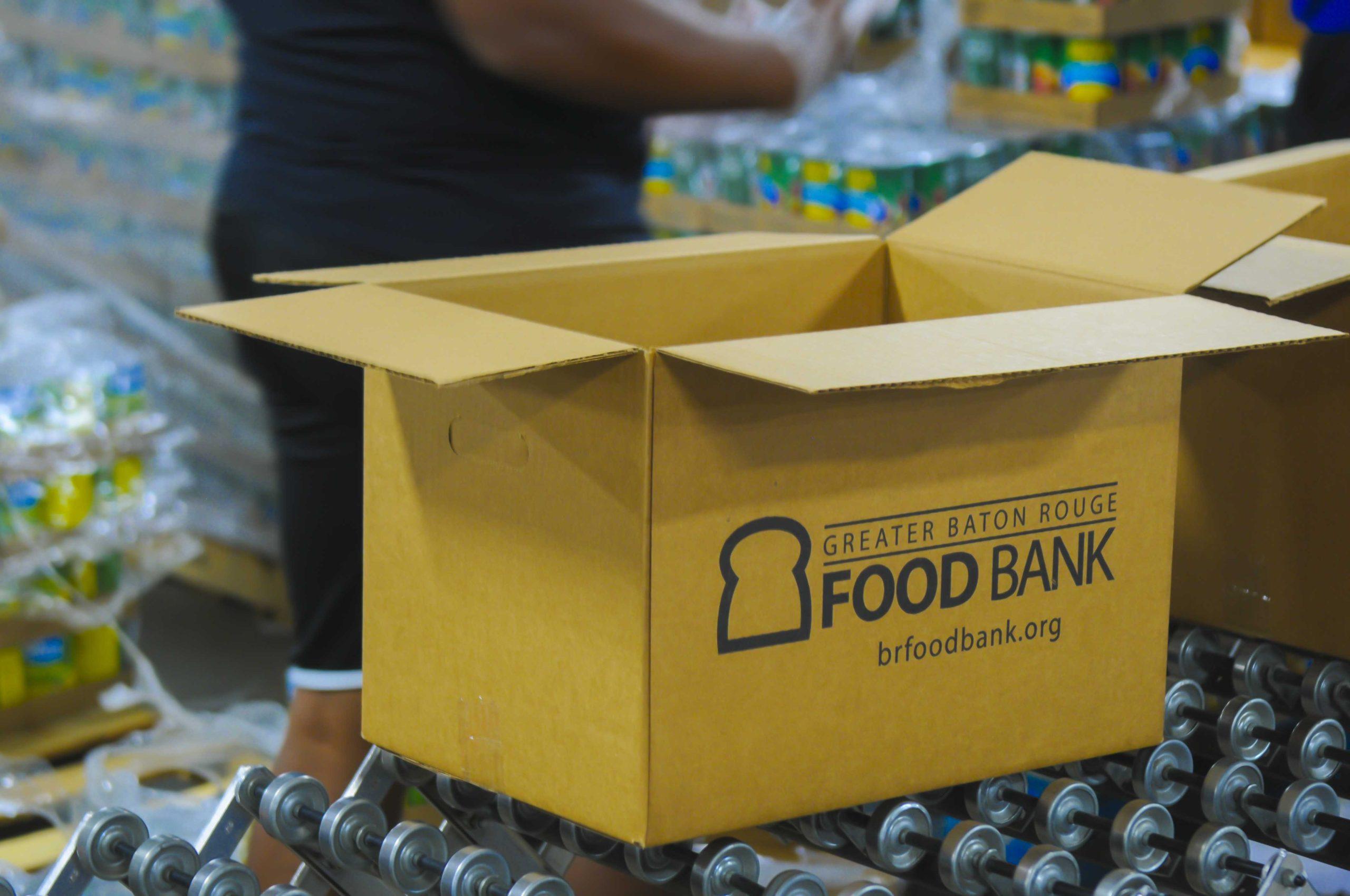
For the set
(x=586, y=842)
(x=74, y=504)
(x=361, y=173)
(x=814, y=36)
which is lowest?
(x=74, y=504)

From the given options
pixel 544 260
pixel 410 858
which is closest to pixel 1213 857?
pixel 410 858

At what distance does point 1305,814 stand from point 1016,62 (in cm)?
202

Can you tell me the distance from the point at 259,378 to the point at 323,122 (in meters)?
0.26

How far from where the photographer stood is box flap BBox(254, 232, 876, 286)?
3.65ft

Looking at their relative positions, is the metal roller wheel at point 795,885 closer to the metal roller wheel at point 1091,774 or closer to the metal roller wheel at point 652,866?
the metal roller wheel at point 652,866

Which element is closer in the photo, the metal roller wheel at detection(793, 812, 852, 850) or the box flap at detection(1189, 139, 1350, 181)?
the metal roller wheel at detection(793, 812, 852, 850)

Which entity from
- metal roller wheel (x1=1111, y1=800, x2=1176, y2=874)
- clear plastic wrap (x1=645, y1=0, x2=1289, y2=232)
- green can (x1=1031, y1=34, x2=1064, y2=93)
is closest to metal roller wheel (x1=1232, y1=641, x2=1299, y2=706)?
metal roller wheel (x1=1111, y1=800, x2=1176, y2=874)

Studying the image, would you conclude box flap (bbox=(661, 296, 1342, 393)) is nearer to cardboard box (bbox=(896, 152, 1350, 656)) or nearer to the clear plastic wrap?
cardboard box (bbox=(896, 152, 1350, 656))

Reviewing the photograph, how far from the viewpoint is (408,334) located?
0.92m

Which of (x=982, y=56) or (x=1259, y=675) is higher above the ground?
(x=982, y=56)

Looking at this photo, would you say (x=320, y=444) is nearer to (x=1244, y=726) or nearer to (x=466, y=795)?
(x=466, y=795)

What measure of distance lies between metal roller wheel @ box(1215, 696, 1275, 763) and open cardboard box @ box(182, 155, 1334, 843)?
0.29ft

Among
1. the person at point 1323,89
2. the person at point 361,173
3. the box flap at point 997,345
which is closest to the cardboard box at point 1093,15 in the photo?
the person at point 1323,89

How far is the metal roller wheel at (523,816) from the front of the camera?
1125 mm
